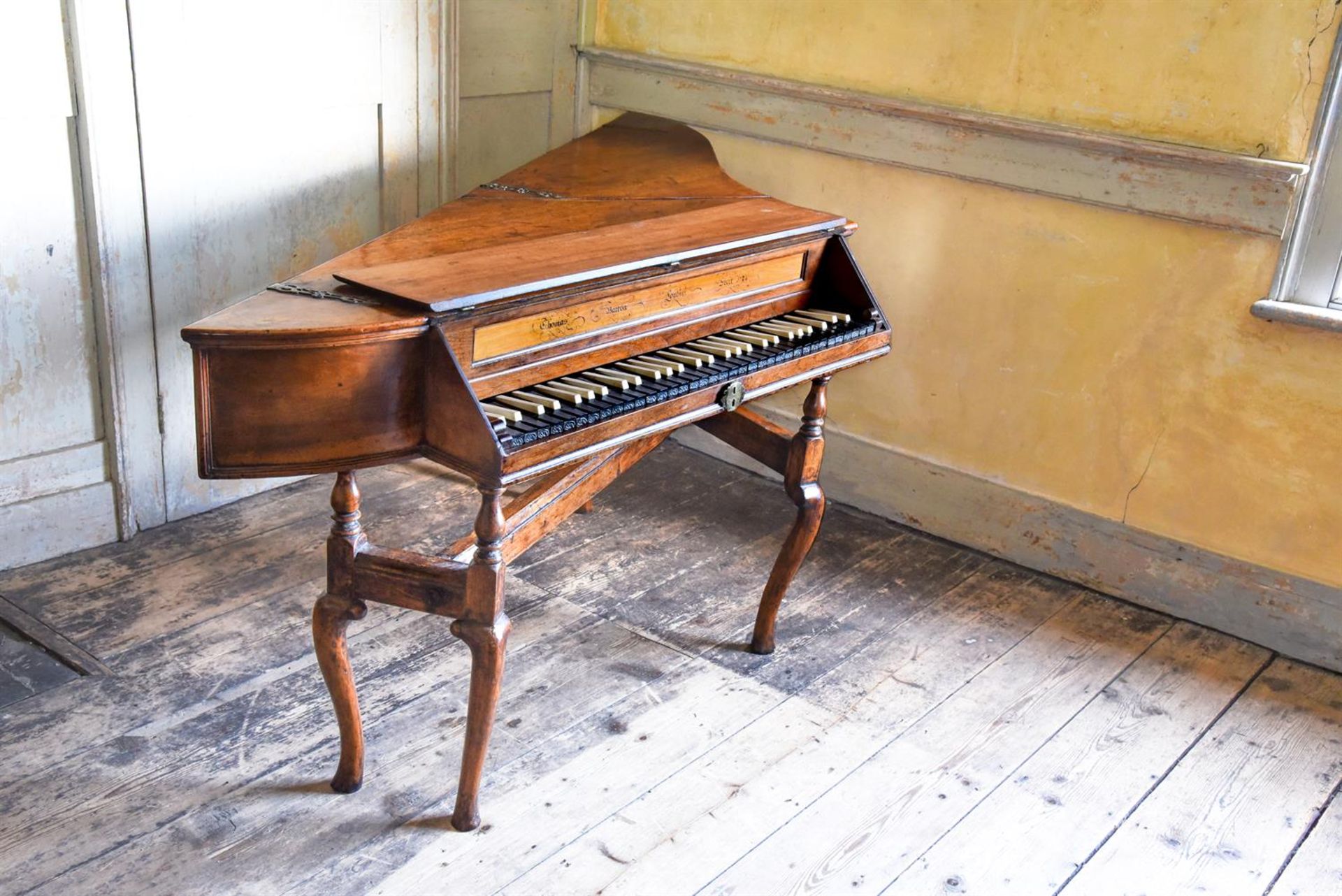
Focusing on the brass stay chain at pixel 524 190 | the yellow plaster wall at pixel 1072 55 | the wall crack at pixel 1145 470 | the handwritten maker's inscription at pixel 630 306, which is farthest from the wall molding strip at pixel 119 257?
the wall crack at pixel 1145 470

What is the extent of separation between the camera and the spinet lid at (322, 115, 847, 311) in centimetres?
219

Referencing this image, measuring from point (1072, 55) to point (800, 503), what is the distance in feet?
4.53

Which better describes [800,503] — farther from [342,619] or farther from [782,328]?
[342,619]

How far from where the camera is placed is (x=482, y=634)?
2209 millimetres

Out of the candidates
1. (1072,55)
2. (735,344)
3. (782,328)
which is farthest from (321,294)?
(1072,55)

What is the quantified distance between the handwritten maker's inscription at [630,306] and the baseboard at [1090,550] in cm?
111

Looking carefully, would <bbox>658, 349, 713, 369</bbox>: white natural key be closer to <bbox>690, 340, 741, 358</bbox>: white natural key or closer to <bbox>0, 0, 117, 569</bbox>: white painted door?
<bbox>690, 340, 741, 358</bbox>: white natural key

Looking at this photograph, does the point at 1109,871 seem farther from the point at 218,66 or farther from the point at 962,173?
the point at 218,66

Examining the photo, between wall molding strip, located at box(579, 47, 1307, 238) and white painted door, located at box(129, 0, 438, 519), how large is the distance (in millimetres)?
726

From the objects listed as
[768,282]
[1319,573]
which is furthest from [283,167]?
[1319,573]

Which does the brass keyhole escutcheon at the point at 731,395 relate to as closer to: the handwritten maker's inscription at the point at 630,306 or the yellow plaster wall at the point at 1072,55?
the handwritten maker's inscription at the point at 630,306

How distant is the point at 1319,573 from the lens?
312 centimetres

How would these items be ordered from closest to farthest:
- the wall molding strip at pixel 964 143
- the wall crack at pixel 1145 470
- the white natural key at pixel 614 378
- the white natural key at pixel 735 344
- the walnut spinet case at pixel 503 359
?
the walnut spinet case at pixel 503 359 → the white natural key at pixel 614 378 → the white natural key at pixel 735 344 → the wall molding strip at pixel 964 143 → the wall crack at pixel 1145 470

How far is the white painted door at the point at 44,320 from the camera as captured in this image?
2.88 meters
